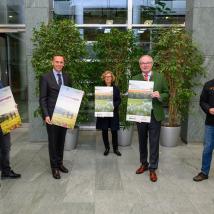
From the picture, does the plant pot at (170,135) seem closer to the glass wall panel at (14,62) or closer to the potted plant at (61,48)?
the potted plant at (61,48)

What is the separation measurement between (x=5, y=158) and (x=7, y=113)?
715 mm

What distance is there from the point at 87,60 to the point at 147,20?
2695 mm

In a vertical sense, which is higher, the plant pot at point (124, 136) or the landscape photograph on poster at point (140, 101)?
the landscape photograph on poster at point (140, 101)

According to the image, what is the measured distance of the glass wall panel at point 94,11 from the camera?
8492 mm

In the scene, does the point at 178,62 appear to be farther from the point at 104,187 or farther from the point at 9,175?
the point at 9,175

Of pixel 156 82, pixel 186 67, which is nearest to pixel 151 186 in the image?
pixel 156 82

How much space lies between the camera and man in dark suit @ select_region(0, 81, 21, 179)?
4.79m

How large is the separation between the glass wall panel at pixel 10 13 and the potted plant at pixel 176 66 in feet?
13.2

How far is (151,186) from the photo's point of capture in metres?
4.67

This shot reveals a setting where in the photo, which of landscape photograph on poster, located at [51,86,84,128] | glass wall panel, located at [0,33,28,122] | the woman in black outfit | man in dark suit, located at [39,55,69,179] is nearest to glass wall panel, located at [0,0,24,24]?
glass wall panel, located at [0,33,28,122]

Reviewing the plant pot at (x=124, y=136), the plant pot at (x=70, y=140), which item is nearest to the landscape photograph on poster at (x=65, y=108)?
the plant pot at (x=70, y=140)

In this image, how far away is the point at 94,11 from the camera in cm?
861

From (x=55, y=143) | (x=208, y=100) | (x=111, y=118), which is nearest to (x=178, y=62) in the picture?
(x=111, y=118)

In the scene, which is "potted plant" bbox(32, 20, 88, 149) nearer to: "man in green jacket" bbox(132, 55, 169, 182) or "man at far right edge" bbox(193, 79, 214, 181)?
"man in green jacket" bbox(132, 55, 169, 182)
